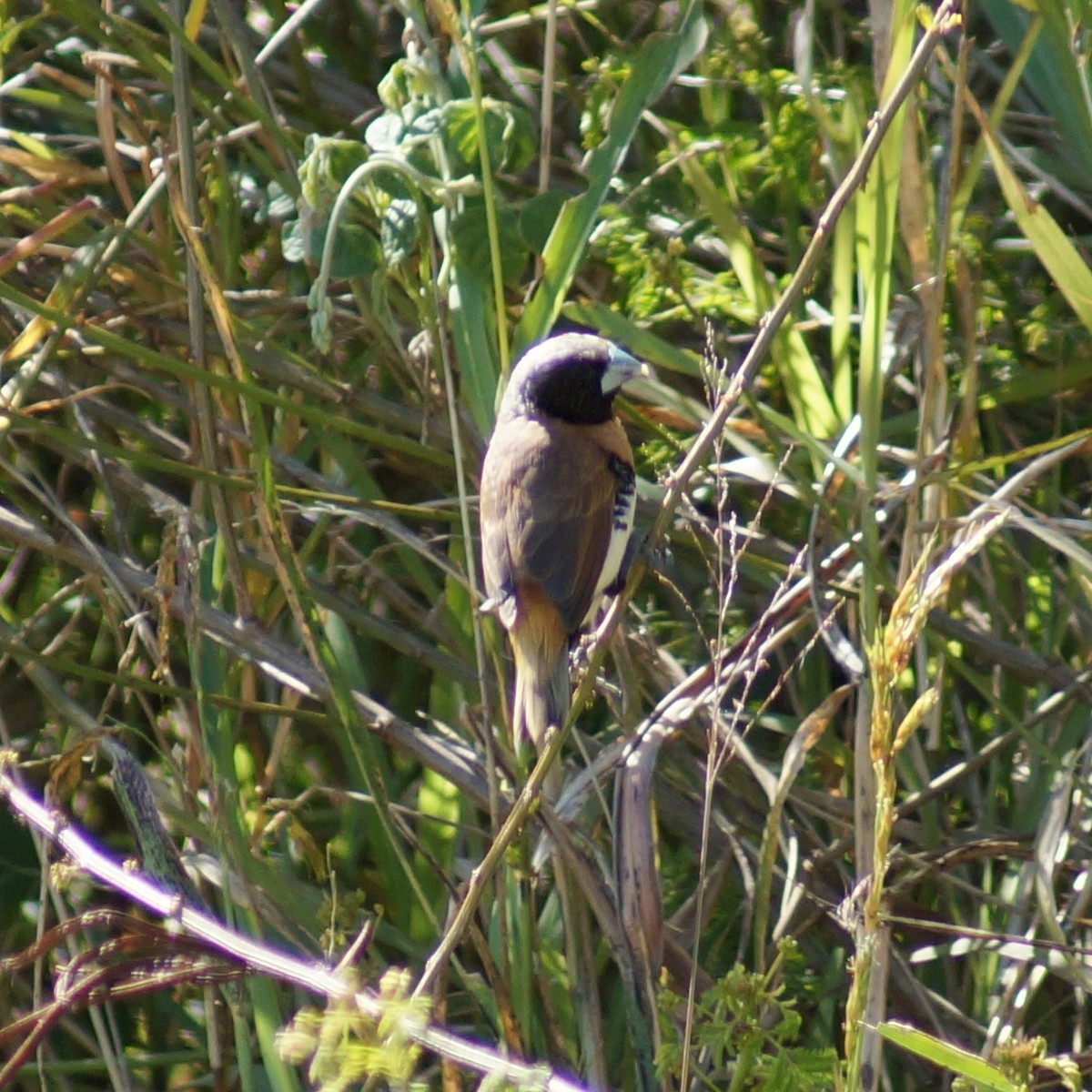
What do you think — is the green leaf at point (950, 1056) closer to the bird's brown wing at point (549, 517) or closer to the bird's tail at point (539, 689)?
the bird's tail at point (539, 689)

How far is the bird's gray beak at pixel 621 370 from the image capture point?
297 centimetres

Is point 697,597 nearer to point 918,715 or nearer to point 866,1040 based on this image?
point 866,1040

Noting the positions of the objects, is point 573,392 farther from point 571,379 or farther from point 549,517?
point 549,517

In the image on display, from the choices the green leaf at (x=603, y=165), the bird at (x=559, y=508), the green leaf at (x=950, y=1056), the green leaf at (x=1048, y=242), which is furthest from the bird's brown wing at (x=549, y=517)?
the green leaf at (x=950, y=1056)

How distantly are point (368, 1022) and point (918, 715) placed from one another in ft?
2.01

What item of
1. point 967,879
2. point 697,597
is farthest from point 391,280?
point 967,879

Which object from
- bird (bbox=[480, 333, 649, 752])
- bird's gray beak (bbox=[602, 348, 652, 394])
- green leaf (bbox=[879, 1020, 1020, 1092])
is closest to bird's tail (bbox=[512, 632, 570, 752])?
bird (bbox=[480, 333, 649, 752])

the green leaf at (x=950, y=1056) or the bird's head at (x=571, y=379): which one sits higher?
the bird's head at (x=571, y=379)

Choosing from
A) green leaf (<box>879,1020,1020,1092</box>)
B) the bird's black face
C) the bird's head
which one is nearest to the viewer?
green leaf (<box>879,1020,1020,1092</box>)

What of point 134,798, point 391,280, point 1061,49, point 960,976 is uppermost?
point 1061,49

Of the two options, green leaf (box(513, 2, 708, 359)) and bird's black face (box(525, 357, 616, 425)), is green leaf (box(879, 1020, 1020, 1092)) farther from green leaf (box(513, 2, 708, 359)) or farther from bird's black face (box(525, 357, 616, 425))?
bird's black face (box(525, 357, 616, 425))

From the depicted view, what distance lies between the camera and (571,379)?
3.21m

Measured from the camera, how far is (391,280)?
10.2 feet

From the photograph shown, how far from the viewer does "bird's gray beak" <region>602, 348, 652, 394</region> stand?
2.97 m
